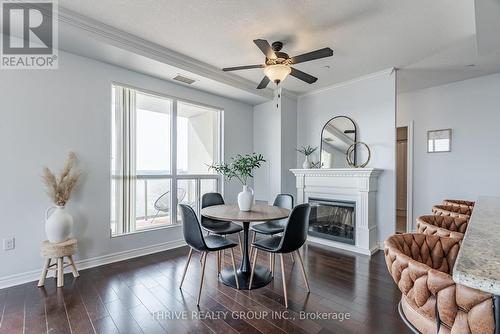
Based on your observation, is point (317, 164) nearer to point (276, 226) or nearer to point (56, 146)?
point (276, 226)

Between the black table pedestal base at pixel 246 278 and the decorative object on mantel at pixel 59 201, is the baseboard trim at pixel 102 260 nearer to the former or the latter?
the decorative object on mantel at pixel 59 201

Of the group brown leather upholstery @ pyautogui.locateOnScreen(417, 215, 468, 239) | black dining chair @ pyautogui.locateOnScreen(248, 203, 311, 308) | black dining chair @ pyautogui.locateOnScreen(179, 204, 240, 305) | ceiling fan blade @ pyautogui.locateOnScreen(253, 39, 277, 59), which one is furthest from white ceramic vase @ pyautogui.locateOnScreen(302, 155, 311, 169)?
brown leather upholstery @ pyautogui.locateOnScreen(417, 215, 468, 239)

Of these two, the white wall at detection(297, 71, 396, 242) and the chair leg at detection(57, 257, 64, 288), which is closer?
the chair leg at detection(57, 257, 64, 288)

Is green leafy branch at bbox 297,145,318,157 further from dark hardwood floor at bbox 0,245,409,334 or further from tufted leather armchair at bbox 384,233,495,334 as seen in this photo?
tufted leather armchair at bbox 384,233,495,334

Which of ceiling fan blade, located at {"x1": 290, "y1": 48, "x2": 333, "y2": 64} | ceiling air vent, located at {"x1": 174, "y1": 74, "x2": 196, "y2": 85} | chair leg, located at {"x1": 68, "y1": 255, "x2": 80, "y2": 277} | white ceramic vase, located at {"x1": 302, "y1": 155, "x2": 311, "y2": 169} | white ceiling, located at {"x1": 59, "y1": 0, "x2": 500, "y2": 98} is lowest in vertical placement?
chair leg, located at {"x1": 68, "y1": 255, "x2": 80, "y2": 277}

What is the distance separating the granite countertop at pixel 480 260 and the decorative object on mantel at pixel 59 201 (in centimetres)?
330

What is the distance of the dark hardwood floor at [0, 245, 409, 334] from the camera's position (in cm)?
193

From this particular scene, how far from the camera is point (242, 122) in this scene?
16.6 ft

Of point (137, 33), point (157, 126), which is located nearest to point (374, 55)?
point (137, 33)

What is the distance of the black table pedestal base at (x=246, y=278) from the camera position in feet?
8.45

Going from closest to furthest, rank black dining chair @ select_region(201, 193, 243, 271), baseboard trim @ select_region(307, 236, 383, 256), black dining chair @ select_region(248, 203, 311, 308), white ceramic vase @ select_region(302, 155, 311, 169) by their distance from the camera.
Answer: black dining chair @ select_region(248, 203, 311, 308) < black dining chair @ select_region(201, 193, 243, 271) < baseboard trim @ select_region(307, 236, 383, 256) < white ceramic vase @ select_region(302, 155, 311, 169)

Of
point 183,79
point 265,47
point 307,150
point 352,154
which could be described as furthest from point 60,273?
point 352,154

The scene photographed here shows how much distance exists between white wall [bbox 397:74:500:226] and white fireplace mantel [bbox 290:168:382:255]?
4.14 ft

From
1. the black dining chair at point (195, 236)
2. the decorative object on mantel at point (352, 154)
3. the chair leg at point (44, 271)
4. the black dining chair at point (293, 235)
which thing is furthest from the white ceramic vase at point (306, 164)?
the chair leg at point (44, 271)
